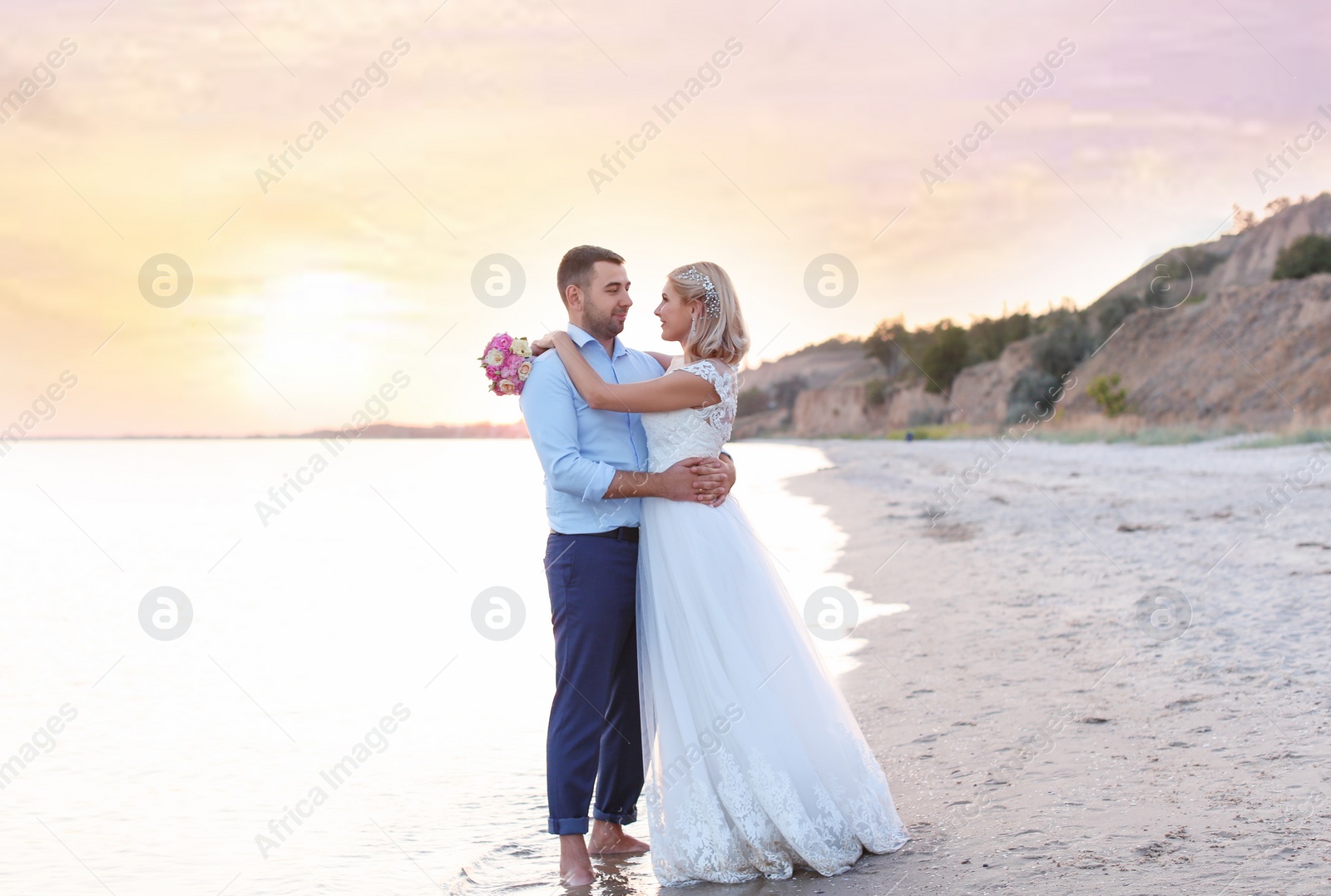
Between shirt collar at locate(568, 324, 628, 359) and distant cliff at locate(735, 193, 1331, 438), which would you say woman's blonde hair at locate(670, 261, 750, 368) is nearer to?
shirt collar at locate(568, 324, 628, 359)

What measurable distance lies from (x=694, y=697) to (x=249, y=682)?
19.3 feet

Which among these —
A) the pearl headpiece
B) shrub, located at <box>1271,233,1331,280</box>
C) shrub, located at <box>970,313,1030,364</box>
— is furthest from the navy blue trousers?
shrub, located at <box>970,313,1030,364</box>

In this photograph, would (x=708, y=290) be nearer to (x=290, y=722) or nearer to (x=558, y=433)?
(x=558, y=433)

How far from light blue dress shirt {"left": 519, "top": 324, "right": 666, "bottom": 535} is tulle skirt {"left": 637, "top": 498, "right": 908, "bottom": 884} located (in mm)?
207

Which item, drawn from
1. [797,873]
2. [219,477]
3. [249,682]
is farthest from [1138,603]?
[219,477]

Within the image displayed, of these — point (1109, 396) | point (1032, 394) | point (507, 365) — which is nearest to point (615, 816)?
point (507, 365)

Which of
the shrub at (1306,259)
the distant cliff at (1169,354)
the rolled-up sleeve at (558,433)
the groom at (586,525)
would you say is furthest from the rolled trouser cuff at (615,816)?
the shrub at (1306,259)

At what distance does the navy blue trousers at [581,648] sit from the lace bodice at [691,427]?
38 cm

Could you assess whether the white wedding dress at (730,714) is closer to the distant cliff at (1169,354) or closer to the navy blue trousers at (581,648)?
the navy blue trousers at (581,648)

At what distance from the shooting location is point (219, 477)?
59875mm

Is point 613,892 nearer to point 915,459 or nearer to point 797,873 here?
point 797,873

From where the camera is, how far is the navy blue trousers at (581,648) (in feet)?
13.2

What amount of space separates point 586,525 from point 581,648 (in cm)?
46

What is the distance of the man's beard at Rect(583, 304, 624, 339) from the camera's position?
4.10 meters
